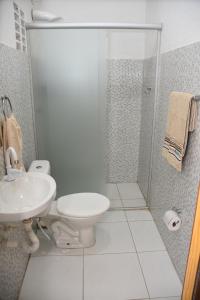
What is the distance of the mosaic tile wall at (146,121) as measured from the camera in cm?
233

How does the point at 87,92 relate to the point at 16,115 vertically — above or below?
above

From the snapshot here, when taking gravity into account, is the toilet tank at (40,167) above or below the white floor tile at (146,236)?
above

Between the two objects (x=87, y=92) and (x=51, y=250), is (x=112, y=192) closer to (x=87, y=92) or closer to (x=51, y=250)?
(x=51, y=250)

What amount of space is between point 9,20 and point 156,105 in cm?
138

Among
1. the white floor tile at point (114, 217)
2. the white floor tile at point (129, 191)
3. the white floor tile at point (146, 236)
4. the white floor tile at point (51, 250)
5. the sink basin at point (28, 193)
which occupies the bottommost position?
the white floor tile at point (51, 250)

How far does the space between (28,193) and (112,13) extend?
6.87ft

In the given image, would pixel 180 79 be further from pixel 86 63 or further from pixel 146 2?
pixel 146 2

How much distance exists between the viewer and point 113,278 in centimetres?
168

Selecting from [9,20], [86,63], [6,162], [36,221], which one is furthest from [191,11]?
[36,221]

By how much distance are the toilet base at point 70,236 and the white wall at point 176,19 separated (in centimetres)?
155

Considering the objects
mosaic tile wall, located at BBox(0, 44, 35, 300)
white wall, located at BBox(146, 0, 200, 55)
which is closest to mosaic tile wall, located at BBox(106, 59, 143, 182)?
white wall, located at BBox(146, 0, 200, 55)

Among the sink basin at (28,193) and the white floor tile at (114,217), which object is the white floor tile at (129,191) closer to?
the white floor tile at (114,217)

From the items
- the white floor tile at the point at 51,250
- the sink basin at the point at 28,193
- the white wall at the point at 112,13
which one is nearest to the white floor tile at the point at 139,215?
the white floor tile at the point at 51,250

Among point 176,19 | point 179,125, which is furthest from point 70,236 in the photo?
point 176,19
